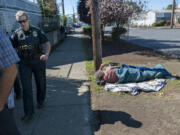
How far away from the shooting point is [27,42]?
321 centimetres

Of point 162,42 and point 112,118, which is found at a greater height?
point 162,42

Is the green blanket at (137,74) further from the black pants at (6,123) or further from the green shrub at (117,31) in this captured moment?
the green shrub at (117,31)

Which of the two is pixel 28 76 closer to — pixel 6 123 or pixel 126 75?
pixel 6 123

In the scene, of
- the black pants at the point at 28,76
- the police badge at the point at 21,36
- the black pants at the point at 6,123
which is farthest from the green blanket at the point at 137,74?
the black pants at the point at 6,123

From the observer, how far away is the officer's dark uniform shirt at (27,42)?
10.5ft

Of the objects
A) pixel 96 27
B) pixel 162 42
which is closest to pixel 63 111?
pixel 96 27

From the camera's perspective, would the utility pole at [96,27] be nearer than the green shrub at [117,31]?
Yes

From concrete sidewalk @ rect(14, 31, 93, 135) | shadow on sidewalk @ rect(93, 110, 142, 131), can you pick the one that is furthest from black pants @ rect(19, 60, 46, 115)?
shadow on sidewalk @ rect(93, 110, 142, 131)

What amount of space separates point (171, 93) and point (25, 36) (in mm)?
3449

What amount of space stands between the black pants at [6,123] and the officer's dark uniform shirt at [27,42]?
1.61 m

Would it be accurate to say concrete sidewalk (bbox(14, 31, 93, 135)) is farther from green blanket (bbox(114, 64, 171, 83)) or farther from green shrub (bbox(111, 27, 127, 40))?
green shrub (bbox(111, 27, 127, 40))

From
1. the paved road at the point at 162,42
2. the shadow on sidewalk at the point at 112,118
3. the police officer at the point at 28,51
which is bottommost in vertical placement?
the shadow on sidewalk at the point at 112,118

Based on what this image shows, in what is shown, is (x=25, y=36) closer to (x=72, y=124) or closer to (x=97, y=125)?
(x=72, y=124)

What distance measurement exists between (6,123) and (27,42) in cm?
178
